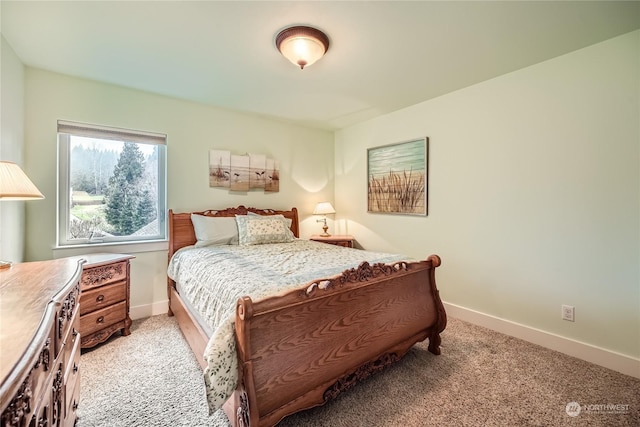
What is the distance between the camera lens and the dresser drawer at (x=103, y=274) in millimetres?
2195

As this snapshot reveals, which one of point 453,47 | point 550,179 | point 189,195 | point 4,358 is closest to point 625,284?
point 550,179

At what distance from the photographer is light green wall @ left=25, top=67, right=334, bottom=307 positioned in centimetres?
243

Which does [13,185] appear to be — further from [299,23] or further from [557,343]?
[557,343]

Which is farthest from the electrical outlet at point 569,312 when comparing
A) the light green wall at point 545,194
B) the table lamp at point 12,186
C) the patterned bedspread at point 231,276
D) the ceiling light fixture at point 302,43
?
the table lamp at point 12,186

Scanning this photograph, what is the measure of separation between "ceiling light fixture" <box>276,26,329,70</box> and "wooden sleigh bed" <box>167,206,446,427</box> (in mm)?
1518

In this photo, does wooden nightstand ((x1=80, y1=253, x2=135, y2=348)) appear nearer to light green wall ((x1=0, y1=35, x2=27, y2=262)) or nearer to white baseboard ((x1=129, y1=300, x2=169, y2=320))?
white baseboard ((x1=129, y1=300, x2=169, y2=320))

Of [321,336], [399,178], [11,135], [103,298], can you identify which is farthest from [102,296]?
[399,178]

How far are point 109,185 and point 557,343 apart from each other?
4377 millimetres

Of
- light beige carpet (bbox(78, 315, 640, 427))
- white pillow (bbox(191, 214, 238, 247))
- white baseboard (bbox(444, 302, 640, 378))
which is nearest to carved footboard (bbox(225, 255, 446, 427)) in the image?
light beige carpet (bbox(78, 315, 640, 427))

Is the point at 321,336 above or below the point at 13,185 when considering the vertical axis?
below

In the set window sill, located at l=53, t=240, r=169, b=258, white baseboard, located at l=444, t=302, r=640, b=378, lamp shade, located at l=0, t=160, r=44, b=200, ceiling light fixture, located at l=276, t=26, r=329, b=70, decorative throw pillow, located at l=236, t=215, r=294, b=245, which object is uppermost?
ceiling light fixture, located at l=276, t=26, r=329, b=70

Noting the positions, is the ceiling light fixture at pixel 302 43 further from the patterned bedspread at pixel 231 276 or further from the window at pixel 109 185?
the window at pixel 109 185

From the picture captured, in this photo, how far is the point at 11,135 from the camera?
205 cm

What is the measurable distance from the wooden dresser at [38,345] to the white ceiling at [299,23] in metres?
1.58
